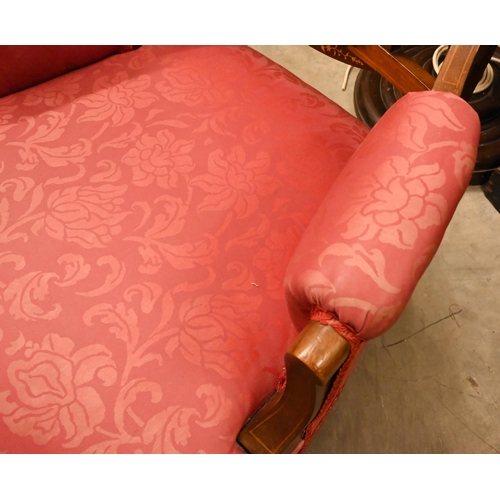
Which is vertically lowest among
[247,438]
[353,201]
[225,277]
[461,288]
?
[461,288]

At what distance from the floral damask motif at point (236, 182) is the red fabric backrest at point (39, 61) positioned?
278mm

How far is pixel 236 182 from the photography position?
2.01 ft

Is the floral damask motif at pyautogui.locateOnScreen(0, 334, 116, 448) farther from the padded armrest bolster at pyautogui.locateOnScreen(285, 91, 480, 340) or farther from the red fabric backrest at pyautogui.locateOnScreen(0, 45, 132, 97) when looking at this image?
the red fabric backrest at pyautogui.locateOnScreen(0, 45, 132, 97)

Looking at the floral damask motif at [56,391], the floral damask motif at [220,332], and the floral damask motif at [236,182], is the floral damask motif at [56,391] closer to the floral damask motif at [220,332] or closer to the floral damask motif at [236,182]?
the floral damask motif at [220,332]

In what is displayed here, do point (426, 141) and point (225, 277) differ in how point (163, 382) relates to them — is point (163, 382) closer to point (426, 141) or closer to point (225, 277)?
point (225, 277)

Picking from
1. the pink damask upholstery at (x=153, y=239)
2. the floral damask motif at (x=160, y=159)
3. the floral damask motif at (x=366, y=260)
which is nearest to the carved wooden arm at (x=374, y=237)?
the floral damask motif at (x=366, y=260)

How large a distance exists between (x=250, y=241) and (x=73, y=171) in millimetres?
275

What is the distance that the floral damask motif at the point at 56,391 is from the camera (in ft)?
1.60

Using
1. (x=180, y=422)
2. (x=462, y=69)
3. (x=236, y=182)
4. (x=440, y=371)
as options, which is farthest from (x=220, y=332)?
(x=440, y=371)

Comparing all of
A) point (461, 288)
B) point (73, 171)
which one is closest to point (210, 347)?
point (73, 171)

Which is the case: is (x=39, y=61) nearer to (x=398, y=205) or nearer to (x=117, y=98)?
(x=117, y=98)

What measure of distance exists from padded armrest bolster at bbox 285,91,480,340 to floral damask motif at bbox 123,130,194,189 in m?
0.27

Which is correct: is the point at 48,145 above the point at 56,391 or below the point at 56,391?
above

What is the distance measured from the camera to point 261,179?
61cm
